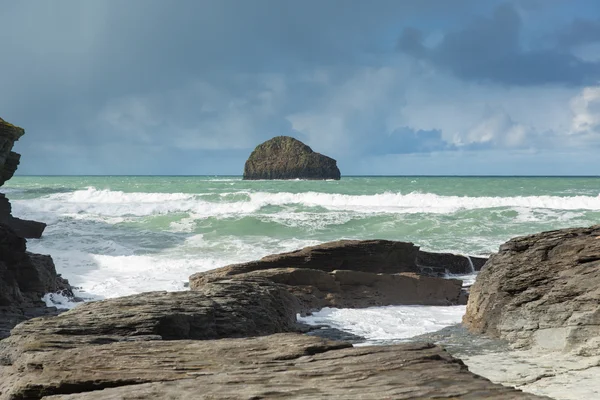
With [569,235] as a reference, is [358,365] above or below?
below

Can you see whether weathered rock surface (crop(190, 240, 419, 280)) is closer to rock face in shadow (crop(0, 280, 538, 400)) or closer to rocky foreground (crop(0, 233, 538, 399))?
rocky foreground (crop(0, 233, 538, 399))

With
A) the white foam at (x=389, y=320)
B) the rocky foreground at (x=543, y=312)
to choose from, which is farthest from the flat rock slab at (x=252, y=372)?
the white foam at (x=389, y=320)

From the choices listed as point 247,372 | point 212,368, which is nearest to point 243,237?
point 212,368

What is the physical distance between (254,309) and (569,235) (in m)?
4.64

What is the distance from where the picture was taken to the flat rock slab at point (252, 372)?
367cm

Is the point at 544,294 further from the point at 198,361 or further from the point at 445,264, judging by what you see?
the point at 445,264

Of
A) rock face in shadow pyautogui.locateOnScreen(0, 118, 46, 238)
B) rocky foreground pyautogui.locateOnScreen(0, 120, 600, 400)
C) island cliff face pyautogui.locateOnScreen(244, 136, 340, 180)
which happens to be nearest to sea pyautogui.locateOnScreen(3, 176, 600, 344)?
rock face in shadow pyautogui.locateOnScreen(0, 118, 46, 238)

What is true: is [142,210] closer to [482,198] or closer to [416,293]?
[482,198]

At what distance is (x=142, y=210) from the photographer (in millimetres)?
37594

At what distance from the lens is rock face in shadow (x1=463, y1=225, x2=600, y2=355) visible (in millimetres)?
7238

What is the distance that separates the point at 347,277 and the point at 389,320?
1854mm

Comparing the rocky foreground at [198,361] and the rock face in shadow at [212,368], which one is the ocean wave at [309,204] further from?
the rock face in shadow at [212,368]

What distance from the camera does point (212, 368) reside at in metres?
4.39

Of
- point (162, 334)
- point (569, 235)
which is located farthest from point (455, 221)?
point (162, 334)
